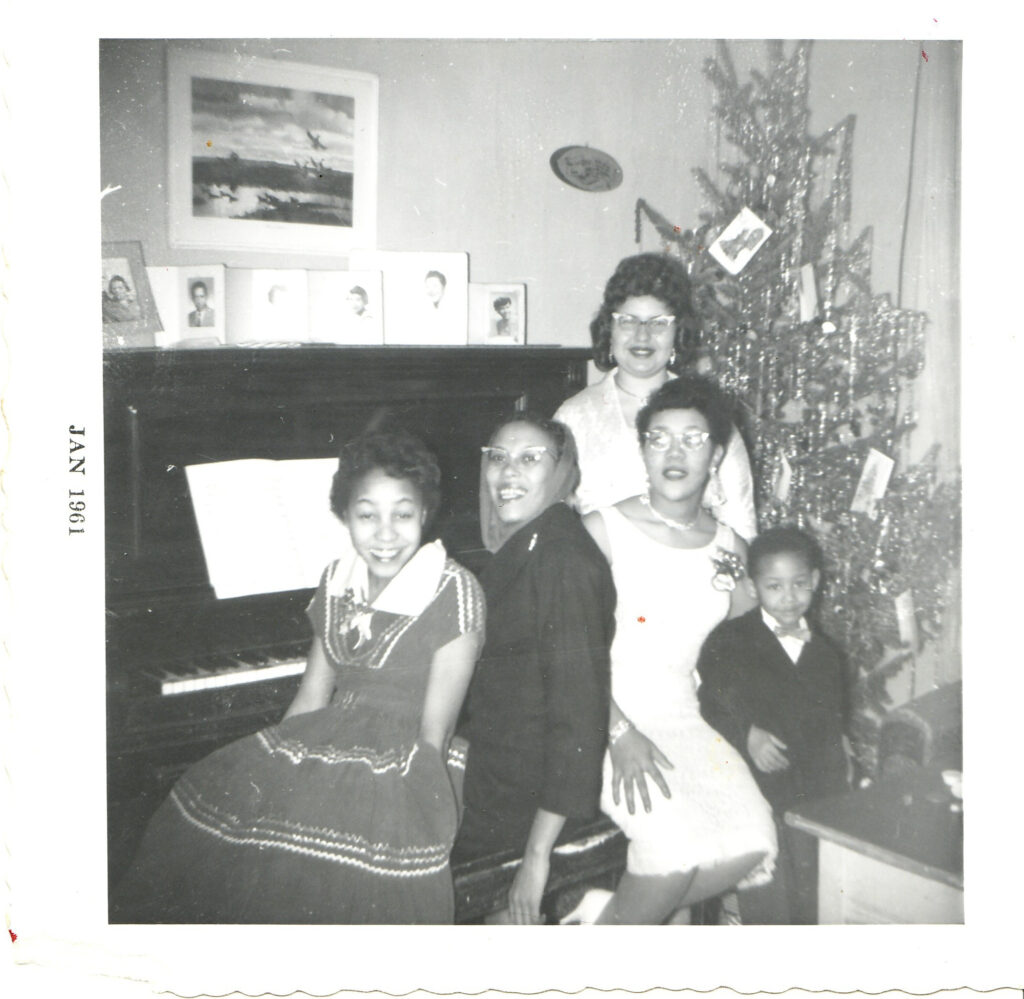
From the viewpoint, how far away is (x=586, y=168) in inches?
60.7

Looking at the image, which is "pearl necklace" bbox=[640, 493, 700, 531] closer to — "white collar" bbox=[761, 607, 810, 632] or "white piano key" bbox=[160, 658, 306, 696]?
"white collar" bbox=[761, 607, 810, 632]

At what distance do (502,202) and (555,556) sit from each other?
0.67 metres

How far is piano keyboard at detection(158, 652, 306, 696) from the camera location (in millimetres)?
1511

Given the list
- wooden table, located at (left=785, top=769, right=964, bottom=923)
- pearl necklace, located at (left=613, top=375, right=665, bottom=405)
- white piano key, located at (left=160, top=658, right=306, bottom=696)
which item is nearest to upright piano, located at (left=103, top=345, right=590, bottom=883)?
white piano key, located at (left=160, top=658, right=306, bottom=696)

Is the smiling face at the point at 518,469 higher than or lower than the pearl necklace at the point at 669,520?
higher

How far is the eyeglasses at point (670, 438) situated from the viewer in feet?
5.29

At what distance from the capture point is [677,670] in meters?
1.61

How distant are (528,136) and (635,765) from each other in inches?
46.5

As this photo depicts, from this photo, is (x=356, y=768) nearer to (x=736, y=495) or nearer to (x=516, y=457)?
(x=516, y=457)

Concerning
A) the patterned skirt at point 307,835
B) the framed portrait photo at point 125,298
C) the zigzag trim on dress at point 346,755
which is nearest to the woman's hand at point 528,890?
the patterned skirt at point 307,835

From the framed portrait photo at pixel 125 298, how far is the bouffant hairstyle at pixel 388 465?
41cm

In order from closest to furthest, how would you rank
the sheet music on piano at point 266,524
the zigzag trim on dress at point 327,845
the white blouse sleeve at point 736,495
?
the zigzag trim on dress at point 327,845 → the sheet music on piano at point 266,524 → the white blouse sleeve at point 736,495
